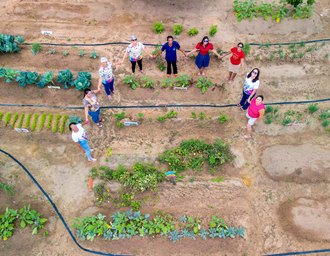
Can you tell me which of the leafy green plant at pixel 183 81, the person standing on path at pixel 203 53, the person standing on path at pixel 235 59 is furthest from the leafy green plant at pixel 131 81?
the person standing on path at pixel 235 59

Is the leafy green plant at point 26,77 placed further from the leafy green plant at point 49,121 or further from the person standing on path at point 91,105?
the person standing on path at point 91,105

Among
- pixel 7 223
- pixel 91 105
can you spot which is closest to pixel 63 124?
pixel 91 105

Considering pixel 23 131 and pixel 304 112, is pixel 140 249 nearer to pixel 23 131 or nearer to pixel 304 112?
pixel 23 131

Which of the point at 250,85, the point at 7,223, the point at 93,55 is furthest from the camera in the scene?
the point at 93,55

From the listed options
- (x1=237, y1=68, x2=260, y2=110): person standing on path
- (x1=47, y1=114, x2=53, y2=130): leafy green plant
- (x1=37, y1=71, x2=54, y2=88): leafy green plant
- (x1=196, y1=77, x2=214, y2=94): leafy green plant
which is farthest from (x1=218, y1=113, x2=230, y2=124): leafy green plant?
(x1=37, y1=71, x2=54, y2=88): leafy green plant

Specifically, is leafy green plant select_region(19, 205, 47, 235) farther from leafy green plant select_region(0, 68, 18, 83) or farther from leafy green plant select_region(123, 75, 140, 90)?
leafy green plant select_region(123, 75, 140, 90)

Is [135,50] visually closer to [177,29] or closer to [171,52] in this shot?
[171,52]
